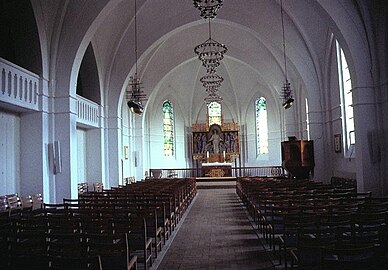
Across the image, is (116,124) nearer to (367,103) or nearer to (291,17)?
(291,17)

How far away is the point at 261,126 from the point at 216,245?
2542cm

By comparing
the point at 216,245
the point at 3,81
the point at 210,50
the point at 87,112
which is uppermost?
the point at 210,50

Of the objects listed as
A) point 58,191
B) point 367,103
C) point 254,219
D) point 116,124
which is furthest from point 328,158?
point 58,191

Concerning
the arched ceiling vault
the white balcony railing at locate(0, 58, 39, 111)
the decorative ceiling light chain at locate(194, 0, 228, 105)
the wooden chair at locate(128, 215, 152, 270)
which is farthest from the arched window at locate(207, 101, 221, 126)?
the wooden chair at locate(128, 215, 152, 270)

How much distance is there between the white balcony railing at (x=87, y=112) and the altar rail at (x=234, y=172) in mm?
11430

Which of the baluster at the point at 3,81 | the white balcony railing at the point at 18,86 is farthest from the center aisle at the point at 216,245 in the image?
the baluster at the point at 3,81

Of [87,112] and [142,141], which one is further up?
[87,112]

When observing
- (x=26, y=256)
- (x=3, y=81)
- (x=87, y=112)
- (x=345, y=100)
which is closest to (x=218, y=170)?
(x=87, y=112)

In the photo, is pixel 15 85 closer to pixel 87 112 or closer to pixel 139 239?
pixel 87 112

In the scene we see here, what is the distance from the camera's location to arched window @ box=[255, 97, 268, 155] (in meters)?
33.0

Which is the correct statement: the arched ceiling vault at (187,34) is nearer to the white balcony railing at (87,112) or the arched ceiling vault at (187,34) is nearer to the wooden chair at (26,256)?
the white balcony railing at (87,112)

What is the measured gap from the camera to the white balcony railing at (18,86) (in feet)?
38.2

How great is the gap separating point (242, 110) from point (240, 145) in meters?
3.11

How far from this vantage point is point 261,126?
109 feet
